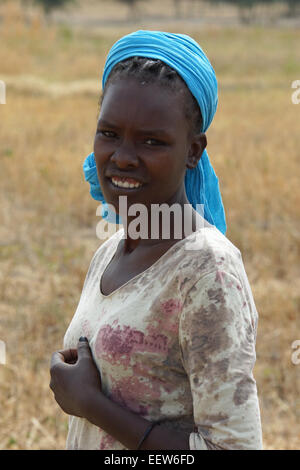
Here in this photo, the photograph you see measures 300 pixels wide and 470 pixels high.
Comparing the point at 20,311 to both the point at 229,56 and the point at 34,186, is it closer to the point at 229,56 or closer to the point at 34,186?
the point at 34,186

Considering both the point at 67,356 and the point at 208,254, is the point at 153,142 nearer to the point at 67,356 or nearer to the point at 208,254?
the point at 208,254

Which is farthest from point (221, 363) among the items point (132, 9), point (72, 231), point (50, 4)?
point (132, 9)

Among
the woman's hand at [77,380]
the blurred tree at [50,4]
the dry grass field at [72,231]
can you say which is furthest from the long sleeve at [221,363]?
the blurred tree at [50,4]

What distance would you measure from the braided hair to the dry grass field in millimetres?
2113

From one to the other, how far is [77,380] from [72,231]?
441cm

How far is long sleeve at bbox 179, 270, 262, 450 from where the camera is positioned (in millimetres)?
1162

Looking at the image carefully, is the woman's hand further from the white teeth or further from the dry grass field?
the dry grass field

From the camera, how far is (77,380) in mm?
1356

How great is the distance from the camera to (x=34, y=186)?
21.9 feet

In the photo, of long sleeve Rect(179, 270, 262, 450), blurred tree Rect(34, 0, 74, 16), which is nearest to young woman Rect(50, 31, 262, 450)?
long sleeve Rect(179, 270, 262, 450)

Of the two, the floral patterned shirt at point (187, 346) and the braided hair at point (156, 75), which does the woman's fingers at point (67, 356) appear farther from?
the braided hair at point (156, 75)

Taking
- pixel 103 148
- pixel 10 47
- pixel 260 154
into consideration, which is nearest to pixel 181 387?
pixel 103 148

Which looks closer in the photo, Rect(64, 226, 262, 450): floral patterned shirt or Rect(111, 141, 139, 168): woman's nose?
Rect(64, 226, 262, 450): floral patterned shirt

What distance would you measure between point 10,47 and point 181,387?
18.0 metres
